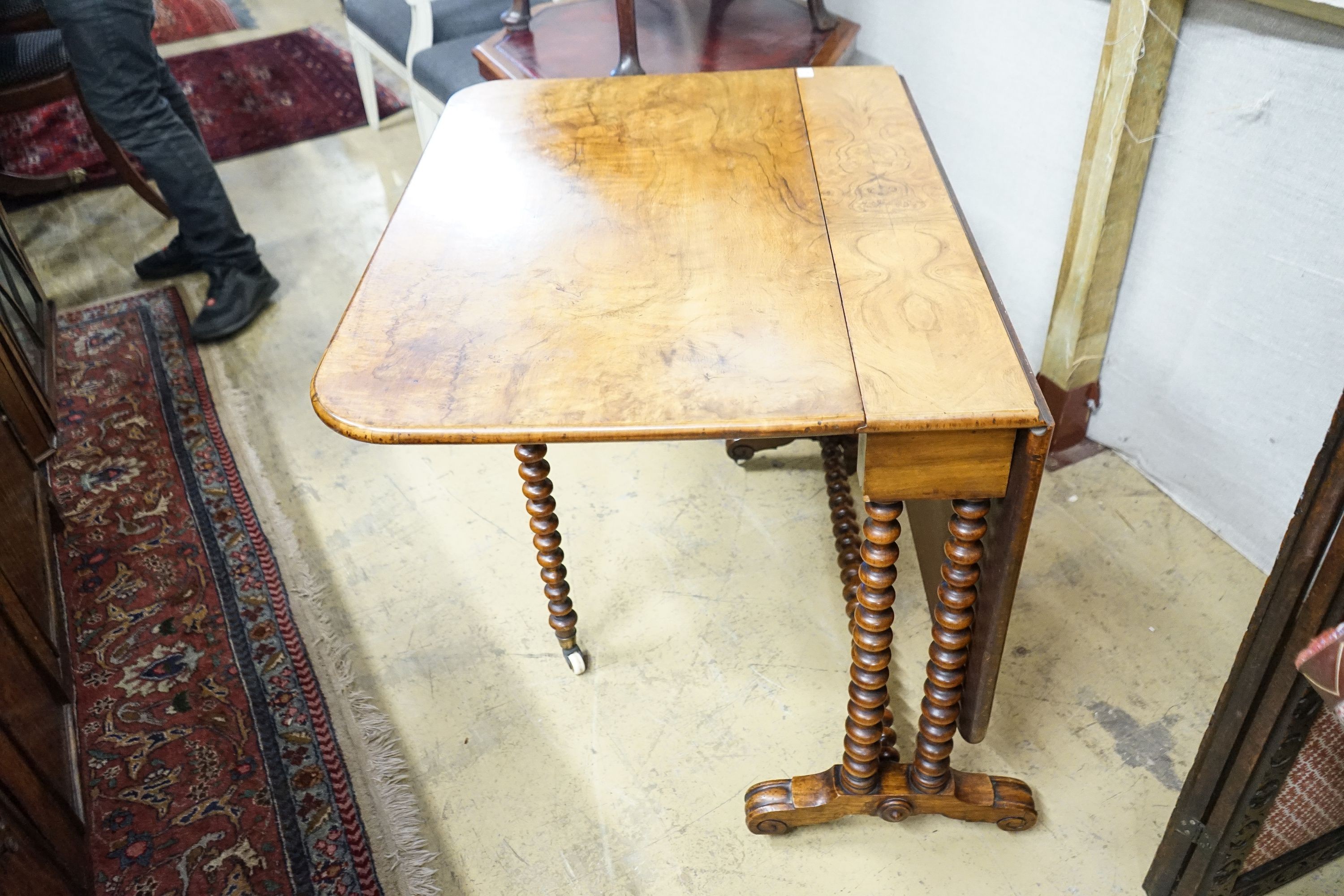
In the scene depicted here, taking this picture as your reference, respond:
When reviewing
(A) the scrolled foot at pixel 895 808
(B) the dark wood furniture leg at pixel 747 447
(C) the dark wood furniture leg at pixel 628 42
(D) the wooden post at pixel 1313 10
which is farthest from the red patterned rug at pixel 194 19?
(A) the scrolled foot at pixel 895 808

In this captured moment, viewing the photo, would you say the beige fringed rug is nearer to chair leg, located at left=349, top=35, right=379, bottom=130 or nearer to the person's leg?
the person's leg

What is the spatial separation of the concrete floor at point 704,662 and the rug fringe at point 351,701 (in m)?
0.03

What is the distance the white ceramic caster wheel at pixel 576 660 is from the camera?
5.12ft

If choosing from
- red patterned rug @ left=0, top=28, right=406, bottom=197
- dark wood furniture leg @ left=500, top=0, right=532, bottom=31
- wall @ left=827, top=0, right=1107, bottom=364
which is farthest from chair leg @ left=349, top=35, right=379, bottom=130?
wall @ left=827, top=0, right=1107, bottom=364

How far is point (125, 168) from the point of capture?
9.22ft

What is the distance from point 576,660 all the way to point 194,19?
416 centimetres

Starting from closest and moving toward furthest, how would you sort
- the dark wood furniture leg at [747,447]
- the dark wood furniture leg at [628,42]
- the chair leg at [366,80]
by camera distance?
the dark wood furniture leg at [628,42]
the dark wood furniture leg at [747,447]
the chair leg at [366,80]

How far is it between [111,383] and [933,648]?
6.65 feet

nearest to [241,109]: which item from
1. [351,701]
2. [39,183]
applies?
[39,183]

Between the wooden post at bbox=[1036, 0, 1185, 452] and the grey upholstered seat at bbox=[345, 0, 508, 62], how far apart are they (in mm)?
1724

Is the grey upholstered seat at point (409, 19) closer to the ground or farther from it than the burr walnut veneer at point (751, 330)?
closer to the ground

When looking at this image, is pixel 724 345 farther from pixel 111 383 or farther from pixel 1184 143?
pixel 111 383

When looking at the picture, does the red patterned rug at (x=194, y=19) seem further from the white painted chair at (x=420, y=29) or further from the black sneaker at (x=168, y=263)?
the black sneaker at (x=168, y=263)

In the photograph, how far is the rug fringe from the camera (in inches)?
51.9
